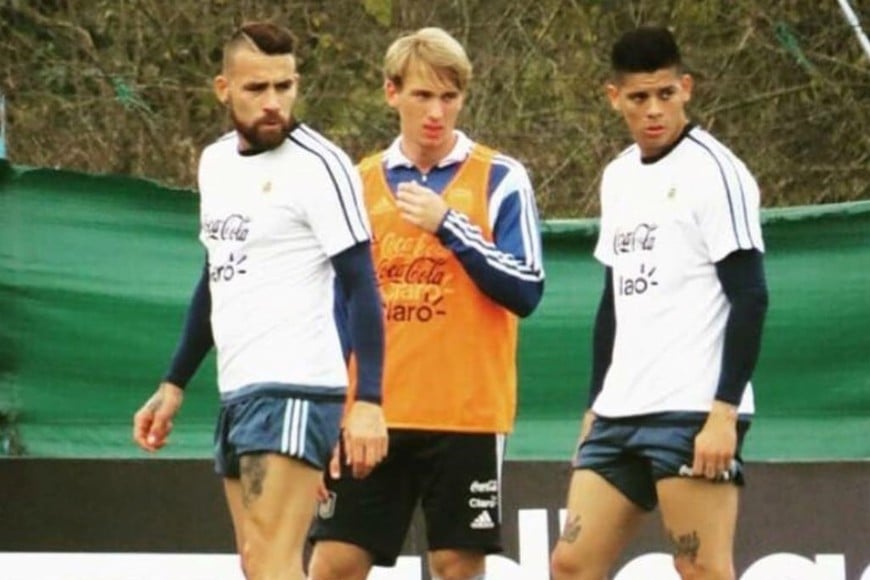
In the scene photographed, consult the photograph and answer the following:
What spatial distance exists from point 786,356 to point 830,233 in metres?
0.48

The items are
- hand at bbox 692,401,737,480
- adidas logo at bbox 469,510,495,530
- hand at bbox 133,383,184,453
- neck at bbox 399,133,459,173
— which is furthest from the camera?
neck at bbox 399,133,459,173

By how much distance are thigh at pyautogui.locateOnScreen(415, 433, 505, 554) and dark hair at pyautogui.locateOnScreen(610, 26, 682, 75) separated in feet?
3.90

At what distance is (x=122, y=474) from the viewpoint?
1017 centimetres

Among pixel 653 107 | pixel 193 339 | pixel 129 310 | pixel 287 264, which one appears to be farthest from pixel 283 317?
pixel 129 310

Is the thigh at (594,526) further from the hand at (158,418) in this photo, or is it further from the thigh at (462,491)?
the hand at (158,418)

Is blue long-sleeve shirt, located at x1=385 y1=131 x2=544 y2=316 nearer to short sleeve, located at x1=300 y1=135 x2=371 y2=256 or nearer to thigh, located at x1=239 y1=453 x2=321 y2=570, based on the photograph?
short sleeve, located at x1=300 y1=135 x2=371 y2=256

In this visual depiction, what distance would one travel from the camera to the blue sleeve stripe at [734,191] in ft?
25.0

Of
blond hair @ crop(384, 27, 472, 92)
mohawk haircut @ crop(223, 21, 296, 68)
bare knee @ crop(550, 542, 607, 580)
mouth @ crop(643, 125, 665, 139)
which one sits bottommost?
bare knee @ crop(550, 542, 607, 580)

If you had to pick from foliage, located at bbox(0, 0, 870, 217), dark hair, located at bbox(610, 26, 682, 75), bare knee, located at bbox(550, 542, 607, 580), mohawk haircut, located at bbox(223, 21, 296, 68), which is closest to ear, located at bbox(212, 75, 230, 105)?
mohawk haircut, located at bbox(223, 21, 296, 68)

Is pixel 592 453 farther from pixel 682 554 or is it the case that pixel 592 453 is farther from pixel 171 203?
pixel 171 203

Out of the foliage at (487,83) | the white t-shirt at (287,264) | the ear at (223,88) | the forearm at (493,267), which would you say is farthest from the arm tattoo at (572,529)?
the foliage at (487,83)

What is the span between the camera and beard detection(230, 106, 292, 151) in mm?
7621

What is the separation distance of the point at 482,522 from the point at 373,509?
1.10 ft

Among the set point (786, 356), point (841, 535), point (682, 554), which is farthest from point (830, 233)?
point (682, 554)
